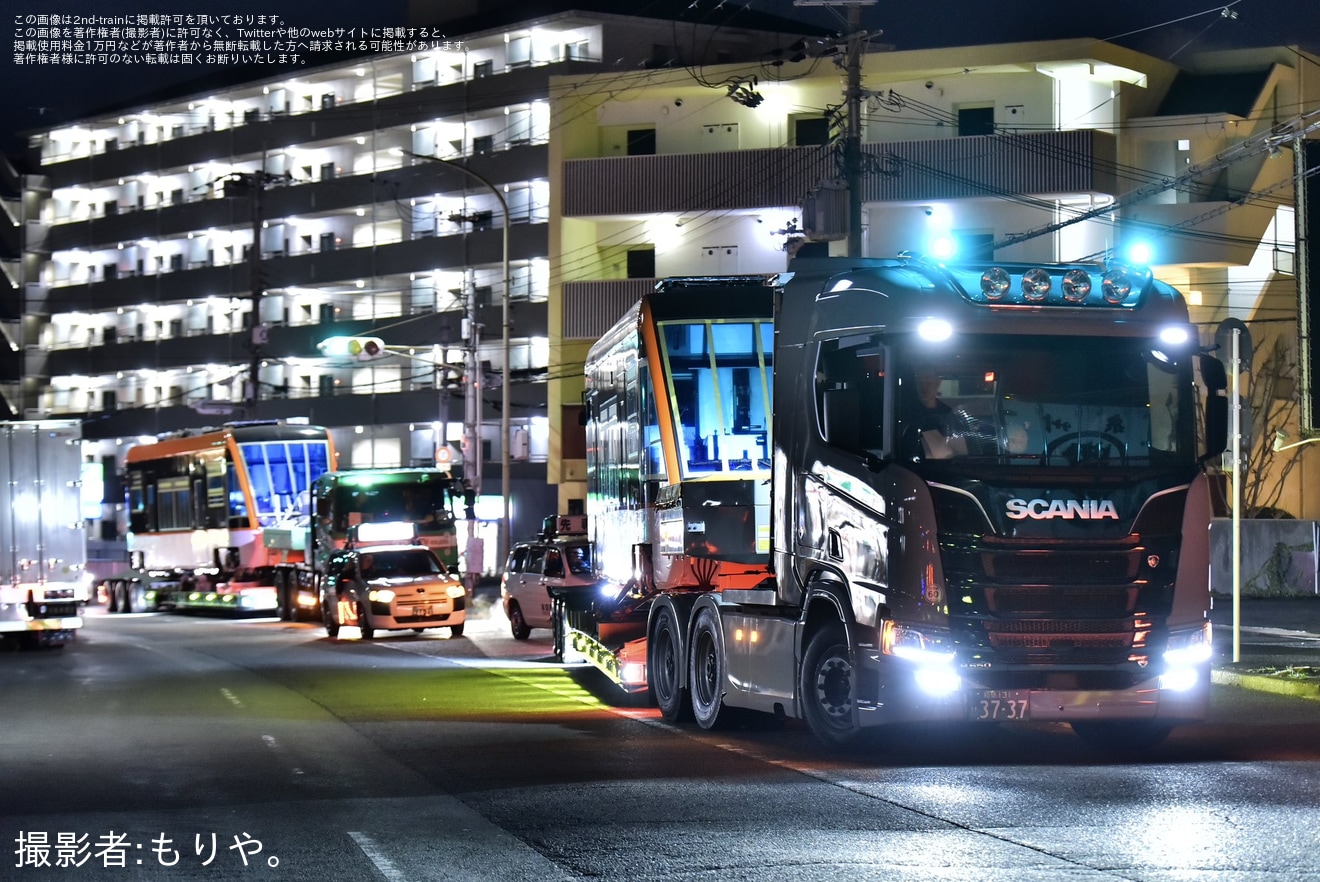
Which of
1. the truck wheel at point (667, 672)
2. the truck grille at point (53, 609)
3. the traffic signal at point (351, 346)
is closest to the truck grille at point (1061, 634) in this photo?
the truck wheel at point (667, 672)

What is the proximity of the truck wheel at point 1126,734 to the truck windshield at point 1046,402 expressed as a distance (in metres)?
2.17

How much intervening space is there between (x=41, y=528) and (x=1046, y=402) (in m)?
21.4

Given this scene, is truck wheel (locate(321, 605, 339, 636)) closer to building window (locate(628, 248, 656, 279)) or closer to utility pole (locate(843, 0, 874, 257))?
utility pole (locate(843, 0, 874, 257))

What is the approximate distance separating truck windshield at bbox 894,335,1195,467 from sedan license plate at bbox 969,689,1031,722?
1.66 metres

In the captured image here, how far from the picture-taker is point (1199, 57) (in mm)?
54312

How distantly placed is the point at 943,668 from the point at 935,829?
9.27 ft

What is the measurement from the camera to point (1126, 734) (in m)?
14.9

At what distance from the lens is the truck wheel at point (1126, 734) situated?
14641 mm

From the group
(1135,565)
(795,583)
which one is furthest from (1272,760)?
(795,583)

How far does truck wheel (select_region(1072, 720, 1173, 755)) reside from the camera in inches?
576

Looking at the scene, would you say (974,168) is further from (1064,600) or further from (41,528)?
(1064,600)

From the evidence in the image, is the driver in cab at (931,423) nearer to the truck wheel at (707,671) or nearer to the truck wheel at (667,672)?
the truck wheel at (707,671)

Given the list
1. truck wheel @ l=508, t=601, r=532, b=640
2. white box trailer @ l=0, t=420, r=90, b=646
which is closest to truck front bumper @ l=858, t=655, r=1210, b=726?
truck wheel @ l=508, t=601, r=532, b=640

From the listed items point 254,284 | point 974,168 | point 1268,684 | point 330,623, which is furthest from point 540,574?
point 254,284
